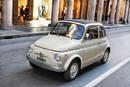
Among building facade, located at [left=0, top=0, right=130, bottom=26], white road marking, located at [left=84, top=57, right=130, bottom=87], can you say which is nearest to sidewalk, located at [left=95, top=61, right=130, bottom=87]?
white road marking, located at [left=84, top=57, right=130, bottom=87]

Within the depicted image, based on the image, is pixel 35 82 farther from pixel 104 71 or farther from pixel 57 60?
pixel 104 71

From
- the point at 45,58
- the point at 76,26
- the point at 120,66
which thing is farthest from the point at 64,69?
the point at 120,66

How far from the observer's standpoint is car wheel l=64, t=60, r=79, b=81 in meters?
5.60

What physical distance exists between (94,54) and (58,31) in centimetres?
163

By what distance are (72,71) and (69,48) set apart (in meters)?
0.79

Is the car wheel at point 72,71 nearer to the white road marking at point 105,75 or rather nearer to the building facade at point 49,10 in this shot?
the white road marking at point 105,75

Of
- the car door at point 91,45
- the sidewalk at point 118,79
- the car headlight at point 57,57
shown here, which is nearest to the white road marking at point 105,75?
the sidewalk at point 118,79

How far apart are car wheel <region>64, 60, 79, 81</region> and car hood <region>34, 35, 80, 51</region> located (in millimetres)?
519

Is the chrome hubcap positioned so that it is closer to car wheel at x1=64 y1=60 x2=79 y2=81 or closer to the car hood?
car wheel at x1=64 y1=60 x2=79 y2=81

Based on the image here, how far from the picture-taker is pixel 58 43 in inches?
225

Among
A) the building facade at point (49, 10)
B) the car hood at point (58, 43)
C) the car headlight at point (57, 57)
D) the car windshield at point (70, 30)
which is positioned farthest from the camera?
the building facade at point (49, 10)

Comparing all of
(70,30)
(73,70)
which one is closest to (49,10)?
(70,30)

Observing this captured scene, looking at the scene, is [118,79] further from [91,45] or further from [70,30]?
[70,30]

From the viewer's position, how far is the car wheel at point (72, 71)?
5.60 metres
